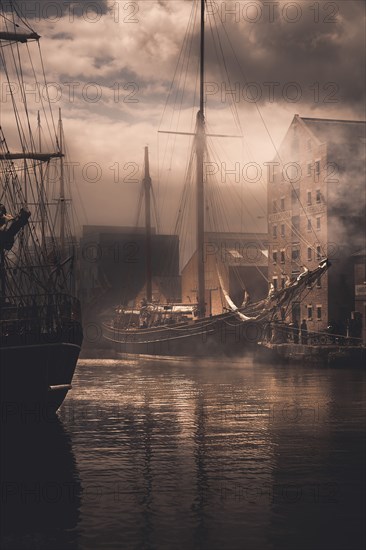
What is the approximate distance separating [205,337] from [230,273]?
50.2 ft

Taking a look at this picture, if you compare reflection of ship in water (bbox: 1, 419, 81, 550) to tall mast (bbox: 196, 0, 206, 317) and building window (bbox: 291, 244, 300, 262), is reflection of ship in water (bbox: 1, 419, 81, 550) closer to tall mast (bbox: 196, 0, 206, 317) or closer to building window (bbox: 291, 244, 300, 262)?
tall mast (bbox: 196, 0, 206, 317)

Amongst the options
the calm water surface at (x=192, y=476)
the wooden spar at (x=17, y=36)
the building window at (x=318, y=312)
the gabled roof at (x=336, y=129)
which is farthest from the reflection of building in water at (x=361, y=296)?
the wooden spar at (x=17, y=36)

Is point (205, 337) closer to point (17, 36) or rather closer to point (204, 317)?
point (204, 317)

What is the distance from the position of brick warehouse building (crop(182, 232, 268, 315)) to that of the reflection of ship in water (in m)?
63.5

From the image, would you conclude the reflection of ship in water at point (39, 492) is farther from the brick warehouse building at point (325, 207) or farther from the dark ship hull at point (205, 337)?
the brick warehouse building at point (325, 207)

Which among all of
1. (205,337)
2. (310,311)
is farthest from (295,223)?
(205,337)

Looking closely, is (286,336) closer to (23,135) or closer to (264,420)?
(23,135)

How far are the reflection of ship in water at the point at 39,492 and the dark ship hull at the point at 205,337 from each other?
47256 mm

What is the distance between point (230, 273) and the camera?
91438mm

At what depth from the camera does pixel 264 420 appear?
101 ft

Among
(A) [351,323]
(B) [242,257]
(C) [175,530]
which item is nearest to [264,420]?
(C) [175,530]

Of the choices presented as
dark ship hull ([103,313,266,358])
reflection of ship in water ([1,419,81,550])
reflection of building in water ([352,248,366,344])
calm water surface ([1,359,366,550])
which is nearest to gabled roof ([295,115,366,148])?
reflection of building in water ([352,248,366,344])

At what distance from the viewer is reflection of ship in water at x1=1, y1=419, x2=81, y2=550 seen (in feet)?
48.1

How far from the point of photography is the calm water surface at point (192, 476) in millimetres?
14852
